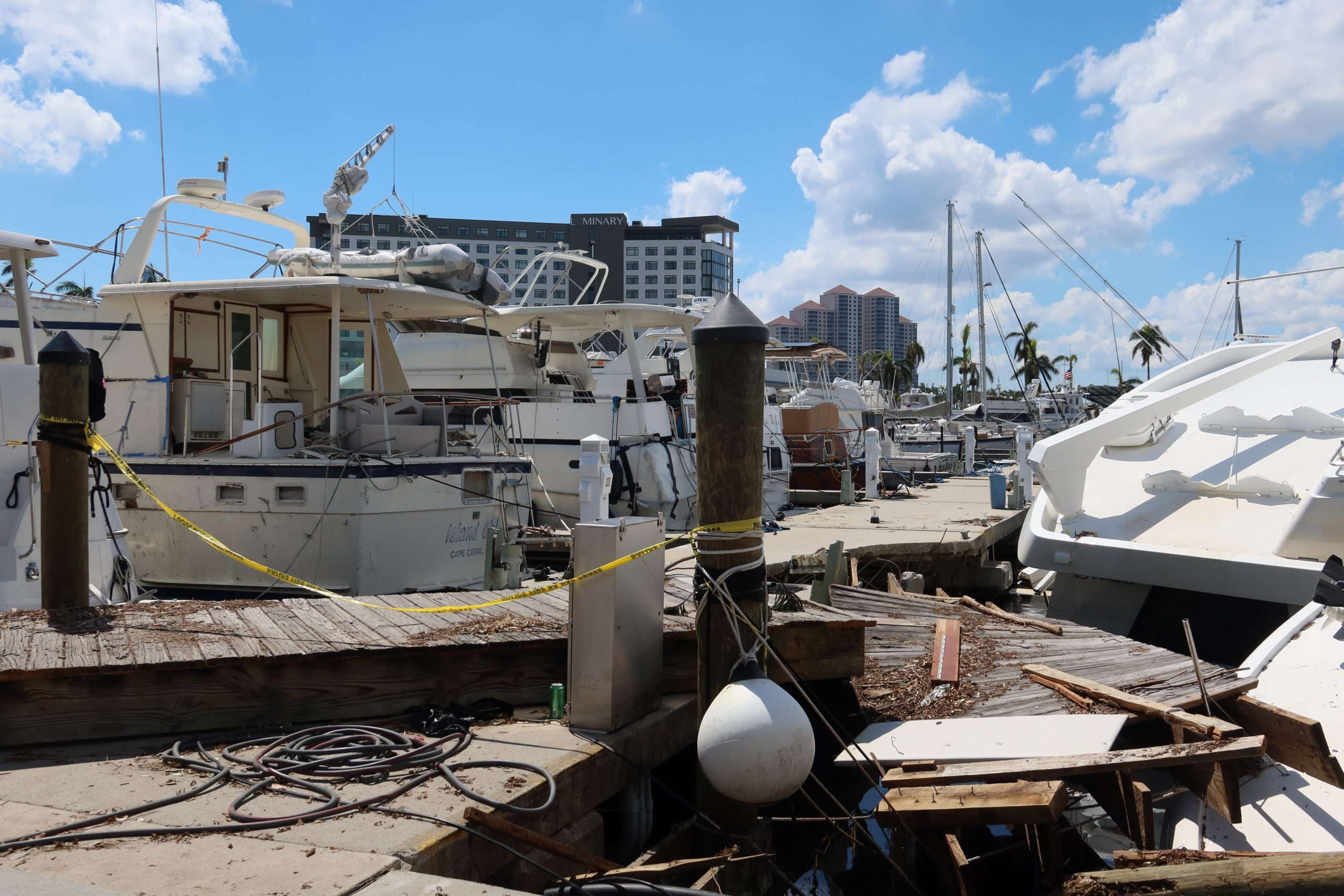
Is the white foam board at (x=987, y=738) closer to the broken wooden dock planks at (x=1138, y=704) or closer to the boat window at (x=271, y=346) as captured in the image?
the broken wooden dock planks at (x=1138, y=704)

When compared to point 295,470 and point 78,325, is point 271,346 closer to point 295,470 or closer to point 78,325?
point 78,325

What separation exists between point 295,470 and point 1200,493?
9224mm

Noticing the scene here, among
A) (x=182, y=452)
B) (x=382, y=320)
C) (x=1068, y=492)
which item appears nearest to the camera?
(x=1068, y=492)

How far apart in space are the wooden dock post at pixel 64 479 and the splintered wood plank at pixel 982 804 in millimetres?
4636

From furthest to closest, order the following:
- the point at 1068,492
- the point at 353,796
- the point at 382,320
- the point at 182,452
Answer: the point at 382,320 < the point at 182,452 < the point at 1068,492 < the point at 353,796

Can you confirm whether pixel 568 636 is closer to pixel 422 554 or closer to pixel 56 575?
pixel 56 575

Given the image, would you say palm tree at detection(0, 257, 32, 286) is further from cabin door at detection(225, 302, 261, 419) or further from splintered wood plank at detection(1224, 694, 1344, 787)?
splintered wood plank at detection(1224, 694, 1344, 787)

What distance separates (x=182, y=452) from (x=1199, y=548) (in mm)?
10634

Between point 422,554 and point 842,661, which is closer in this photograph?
point 842,661

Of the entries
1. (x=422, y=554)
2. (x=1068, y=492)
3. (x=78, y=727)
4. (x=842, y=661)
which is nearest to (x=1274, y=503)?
(x=1068, y=492)

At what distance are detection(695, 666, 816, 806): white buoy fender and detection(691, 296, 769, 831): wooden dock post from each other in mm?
618

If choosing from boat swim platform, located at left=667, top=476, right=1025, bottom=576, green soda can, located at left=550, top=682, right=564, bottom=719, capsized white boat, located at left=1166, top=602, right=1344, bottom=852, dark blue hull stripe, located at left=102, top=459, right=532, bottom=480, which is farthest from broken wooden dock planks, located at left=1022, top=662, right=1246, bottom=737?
dark blue hull stripe, located at left=102, top=459, right=532, bottom=480

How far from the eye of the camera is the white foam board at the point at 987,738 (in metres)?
4.89

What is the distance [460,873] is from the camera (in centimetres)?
377
